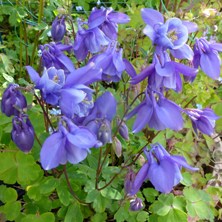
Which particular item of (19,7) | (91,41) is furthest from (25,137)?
(19,7)

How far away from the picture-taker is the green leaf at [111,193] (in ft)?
4.74

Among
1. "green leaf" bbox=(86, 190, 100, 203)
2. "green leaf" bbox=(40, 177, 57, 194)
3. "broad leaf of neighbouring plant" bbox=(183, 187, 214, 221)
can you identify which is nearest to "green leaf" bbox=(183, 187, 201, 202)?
"broad leaf of neighbouring plant" bbox=(183, 187, 214, 221)

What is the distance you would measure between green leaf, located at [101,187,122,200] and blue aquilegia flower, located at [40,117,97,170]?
0.49m

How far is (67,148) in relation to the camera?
0.97 meters

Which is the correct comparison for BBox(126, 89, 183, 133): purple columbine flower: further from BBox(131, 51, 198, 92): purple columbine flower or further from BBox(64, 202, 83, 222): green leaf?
BBox(64, 202, 83, 222): green leaf

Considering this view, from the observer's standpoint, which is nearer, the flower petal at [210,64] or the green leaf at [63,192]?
the flower petal at [210,64]

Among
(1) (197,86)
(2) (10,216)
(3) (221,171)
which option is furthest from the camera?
(3) (221,171)

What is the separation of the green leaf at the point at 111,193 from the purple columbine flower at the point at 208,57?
0.51m

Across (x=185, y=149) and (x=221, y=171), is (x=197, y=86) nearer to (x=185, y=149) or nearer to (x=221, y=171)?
(x=185, y=149)

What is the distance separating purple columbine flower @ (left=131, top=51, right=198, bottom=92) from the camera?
1022 mm

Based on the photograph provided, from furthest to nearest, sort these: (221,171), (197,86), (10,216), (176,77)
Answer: (221,171) → (197,86) → (10,216) → (176,77)

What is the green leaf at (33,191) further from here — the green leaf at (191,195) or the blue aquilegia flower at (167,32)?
the blue aquilegia flower at (167,32)

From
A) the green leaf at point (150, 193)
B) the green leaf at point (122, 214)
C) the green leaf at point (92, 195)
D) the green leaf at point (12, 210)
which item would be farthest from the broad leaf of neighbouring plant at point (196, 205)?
the green leaf at point (12, 210)

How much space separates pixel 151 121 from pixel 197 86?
22.1 inches
